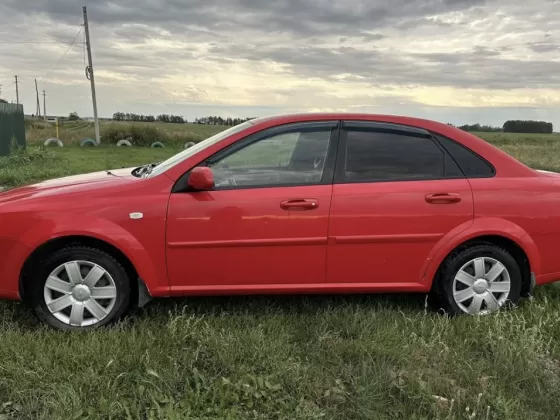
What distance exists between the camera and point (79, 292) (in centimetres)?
360

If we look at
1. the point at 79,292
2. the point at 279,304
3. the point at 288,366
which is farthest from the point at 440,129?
the point at 79,292

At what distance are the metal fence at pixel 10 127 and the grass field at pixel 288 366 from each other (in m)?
14.6

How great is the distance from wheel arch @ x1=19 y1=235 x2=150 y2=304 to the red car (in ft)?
0.03

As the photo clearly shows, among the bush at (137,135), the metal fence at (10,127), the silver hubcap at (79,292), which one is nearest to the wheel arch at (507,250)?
the silver hubcap at (79,292)

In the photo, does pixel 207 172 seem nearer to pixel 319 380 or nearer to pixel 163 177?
pixel 163 177

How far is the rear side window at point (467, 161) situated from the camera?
391 centimetres

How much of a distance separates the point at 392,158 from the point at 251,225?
1.24 meters

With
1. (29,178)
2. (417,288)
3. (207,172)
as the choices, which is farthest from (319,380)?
(29,178)

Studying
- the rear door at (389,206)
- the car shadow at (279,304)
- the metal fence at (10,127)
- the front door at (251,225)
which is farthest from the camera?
the metal fence at (10,127)

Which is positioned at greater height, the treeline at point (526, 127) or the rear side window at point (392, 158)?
the treeline at point (526, 127)

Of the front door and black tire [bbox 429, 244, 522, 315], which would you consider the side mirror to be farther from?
black tire [bbox 429, 244, 522, 315]

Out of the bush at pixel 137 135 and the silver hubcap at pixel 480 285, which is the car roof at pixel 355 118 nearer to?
the silver hubcap at pixel 480 285

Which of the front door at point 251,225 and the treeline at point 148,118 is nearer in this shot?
the front door at point 251,225

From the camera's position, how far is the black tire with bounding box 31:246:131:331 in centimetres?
355
